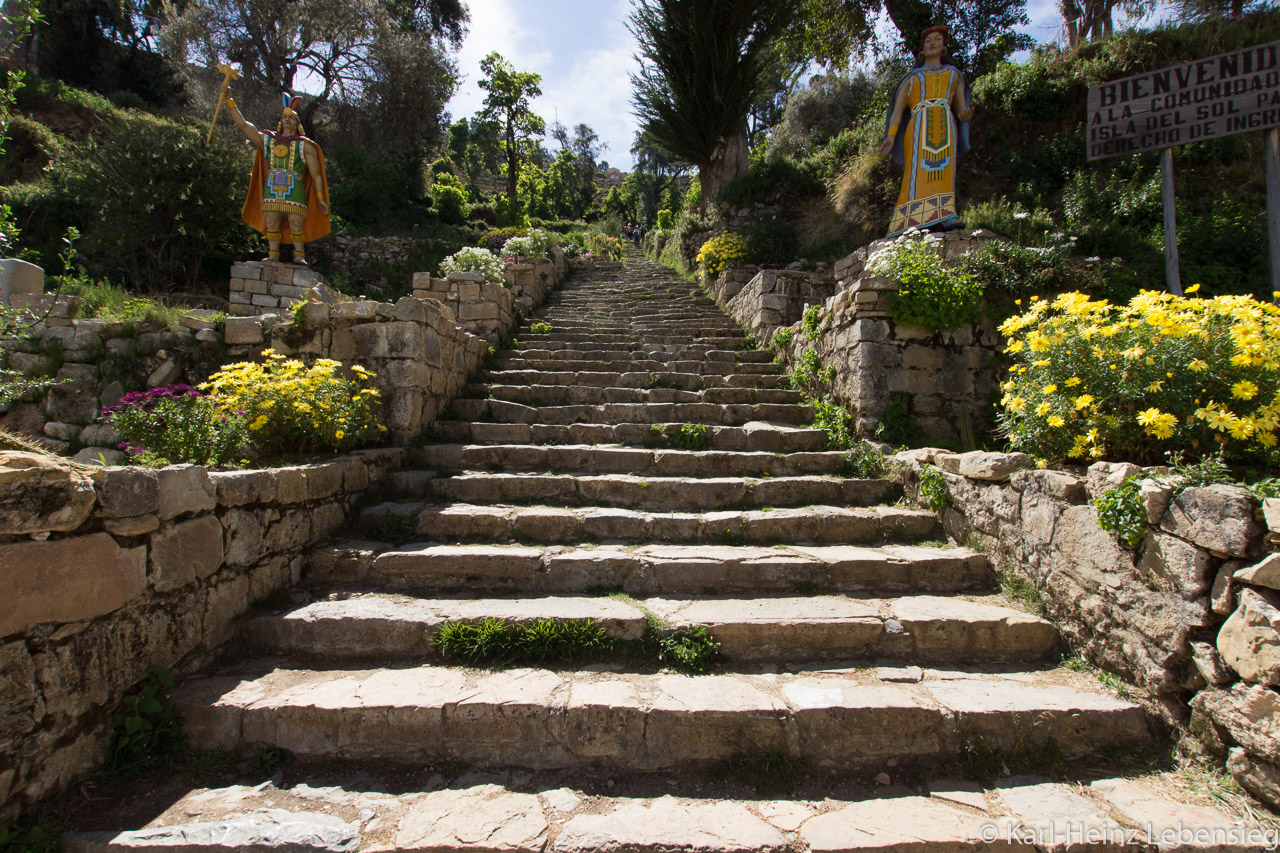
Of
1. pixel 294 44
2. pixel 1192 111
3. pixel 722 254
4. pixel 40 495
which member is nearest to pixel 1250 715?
pixel 40 495

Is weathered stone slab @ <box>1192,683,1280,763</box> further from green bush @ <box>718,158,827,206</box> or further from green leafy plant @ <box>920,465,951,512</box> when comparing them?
green bush @ <box>718,158,827,206</box>

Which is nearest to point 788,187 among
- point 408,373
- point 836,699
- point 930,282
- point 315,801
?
point 930,282

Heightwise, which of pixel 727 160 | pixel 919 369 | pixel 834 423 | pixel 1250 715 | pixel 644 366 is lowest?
pixel 1250 715

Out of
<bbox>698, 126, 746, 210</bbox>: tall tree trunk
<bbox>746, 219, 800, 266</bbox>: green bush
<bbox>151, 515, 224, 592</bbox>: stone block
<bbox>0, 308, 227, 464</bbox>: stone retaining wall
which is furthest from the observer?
<bbox>698, 126, 746, 210</bbox>: tall tree trunk

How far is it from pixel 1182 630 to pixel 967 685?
932mm

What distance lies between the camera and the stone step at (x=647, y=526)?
3.95 metres

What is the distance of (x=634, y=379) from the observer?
6.69 meters

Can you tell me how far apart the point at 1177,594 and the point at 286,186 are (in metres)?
11.6

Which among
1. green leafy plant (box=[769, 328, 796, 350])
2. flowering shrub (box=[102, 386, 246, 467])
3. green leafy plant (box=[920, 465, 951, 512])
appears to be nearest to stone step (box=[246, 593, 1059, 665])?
green leafy plant (box=[920, 465, 951, 512])

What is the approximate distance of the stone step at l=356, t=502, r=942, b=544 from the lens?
13.0 ft

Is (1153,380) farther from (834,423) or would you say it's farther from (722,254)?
(722,254)

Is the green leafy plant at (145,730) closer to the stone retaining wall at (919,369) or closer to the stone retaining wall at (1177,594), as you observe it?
the stone retaining wall at (1177,594)

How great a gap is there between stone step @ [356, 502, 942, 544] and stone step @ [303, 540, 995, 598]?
0.38m

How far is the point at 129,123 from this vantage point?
9930mm
